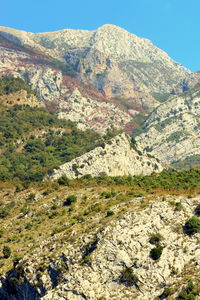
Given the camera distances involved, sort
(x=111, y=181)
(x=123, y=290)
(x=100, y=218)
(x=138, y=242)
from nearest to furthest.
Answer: (x=123, y=290)
(x=138, y=242)
(x=100, y=218)
(x=111, y=181)

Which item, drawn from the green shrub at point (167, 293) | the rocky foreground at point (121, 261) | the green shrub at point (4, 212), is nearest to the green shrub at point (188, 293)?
the rocky foreground at point (121, 261)

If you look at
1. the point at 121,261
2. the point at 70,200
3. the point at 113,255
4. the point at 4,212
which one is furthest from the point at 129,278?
the point at 4,212

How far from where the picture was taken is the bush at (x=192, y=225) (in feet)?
252

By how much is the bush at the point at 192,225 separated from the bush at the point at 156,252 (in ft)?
21.1

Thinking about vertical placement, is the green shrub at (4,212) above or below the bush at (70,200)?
below

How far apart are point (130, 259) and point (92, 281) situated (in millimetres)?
7144

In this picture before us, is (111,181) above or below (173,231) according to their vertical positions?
above

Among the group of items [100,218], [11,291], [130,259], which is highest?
[100,218]

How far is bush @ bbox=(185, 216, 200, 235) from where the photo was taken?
76.8 m

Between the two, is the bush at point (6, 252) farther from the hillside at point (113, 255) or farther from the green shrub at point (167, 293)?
the green shrub at point (167, 293)

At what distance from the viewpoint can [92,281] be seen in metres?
71.0

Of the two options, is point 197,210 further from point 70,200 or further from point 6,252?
point 6,252

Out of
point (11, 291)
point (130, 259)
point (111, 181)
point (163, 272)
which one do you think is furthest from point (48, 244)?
Result: point (111, 181)

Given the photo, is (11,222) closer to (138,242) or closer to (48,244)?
(48,244)
